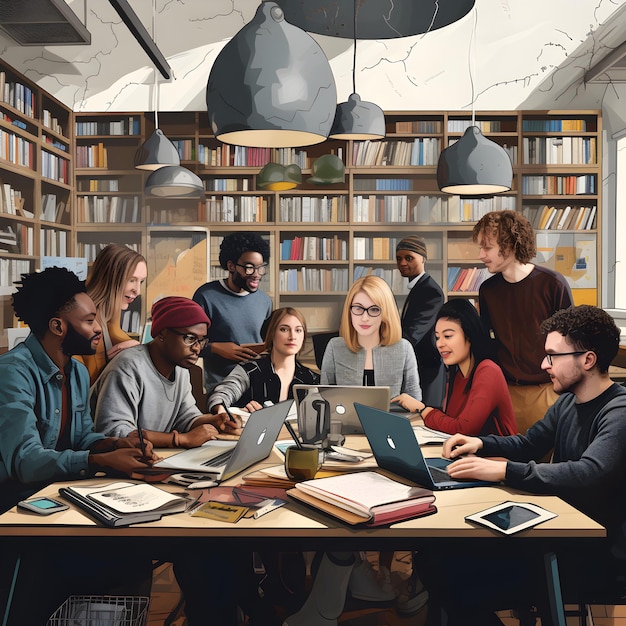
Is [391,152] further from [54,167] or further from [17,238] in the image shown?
[17,238]

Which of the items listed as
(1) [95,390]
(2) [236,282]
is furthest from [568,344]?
(2) [236,282]

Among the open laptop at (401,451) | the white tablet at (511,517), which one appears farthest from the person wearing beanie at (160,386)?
the white tablet at (511,517)

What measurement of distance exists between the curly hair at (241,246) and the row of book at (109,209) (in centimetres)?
72

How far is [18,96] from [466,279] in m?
3.54

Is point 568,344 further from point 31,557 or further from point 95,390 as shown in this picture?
point 95,390

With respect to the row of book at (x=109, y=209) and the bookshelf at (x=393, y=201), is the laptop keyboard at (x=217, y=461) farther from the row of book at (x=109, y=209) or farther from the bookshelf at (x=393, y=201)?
the row of book at (x=109, y=209)

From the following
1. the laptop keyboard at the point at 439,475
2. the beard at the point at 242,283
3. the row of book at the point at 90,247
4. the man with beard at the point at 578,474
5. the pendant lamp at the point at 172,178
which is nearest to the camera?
the man with beard at the point at 578,474

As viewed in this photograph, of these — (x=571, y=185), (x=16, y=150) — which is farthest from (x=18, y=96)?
(x=571, y=185)

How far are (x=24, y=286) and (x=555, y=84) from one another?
14.9 ft

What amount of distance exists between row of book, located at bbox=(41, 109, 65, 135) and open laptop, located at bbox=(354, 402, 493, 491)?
391 cm

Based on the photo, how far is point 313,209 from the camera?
532cm

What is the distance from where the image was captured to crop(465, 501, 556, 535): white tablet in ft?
5.18

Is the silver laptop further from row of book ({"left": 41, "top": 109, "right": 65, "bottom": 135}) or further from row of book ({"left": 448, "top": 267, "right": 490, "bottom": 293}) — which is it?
row of book ({"left": 41, "top": 109, "right": 65, "bottom": 135})

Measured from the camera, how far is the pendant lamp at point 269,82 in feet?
6.15
